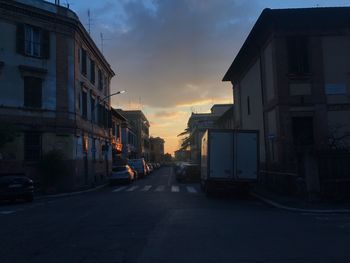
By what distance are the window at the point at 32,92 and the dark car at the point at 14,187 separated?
8952mm

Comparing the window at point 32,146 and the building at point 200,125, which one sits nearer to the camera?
the window at point 32,146

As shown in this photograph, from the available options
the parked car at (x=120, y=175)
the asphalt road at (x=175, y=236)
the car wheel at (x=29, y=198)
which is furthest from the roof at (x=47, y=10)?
the asphalt road at (x=175, y=236)

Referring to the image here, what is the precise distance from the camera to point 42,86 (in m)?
30.4

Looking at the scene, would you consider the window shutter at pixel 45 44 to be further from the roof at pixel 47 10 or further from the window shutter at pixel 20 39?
the window shutter at pixel 20 39

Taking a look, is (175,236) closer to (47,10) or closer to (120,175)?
(47,10)

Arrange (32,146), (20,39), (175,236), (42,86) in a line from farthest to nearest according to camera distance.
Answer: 1. (42,86)
2. (32,146)
3. (20,39)
4. (175,236)

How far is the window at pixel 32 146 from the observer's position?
2948 cm

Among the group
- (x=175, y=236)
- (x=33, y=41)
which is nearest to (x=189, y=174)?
(x=33, y=41)

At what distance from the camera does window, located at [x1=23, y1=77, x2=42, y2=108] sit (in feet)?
97.5

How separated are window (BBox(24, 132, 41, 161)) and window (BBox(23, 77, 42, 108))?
194cm

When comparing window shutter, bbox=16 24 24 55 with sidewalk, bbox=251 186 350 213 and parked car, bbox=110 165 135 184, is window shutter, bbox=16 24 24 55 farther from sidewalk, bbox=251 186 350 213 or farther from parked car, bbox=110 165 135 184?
sidewalk, bbox=251 186 350 213

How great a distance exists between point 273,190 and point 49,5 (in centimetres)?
1921

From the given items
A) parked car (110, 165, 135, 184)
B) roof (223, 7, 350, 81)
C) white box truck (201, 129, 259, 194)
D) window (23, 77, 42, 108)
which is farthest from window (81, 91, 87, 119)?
white box truck (201, 129, 259, 194)

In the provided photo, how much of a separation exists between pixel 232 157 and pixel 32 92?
14974mm
